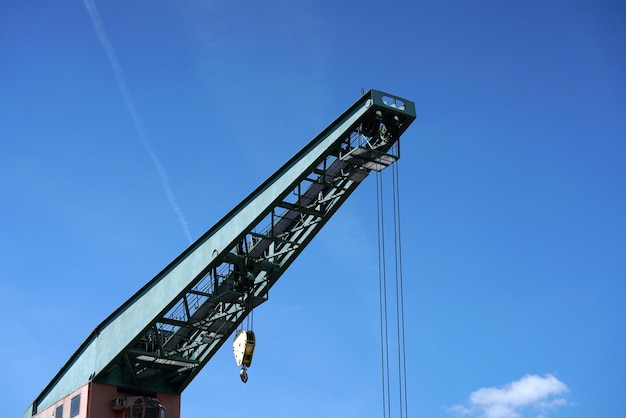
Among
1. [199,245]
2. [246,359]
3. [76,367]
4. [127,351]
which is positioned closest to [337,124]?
[199,245]

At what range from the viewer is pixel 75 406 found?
3170 cm

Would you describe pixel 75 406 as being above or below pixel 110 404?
above

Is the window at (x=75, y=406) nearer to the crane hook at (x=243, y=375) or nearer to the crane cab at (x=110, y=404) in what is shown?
the crane cab at (x=110, y=404)

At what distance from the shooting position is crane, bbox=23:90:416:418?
1129 inches

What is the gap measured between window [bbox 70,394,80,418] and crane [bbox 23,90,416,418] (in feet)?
0.11

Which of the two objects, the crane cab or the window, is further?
the window

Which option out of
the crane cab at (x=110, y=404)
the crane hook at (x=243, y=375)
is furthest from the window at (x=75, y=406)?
the crane hook at (x=243, y=375)

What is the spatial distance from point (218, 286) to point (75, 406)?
663 centimetres

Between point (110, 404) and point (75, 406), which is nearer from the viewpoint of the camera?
point (110, 404)

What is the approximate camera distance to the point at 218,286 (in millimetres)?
30562

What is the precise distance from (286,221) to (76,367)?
9.33 metres

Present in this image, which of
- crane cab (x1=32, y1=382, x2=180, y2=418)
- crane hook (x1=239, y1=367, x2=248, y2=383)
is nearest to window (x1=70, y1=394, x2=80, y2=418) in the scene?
crane cab (x1=32, y1=382, x2=180, y2=418)

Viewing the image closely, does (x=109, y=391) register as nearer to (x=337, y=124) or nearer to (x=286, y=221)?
(x=286, y=221)

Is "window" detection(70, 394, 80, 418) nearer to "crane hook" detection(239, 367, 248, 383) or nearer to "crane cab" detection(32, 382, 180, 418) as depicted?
"crane cab" detection(32, 382, 180, 418)
